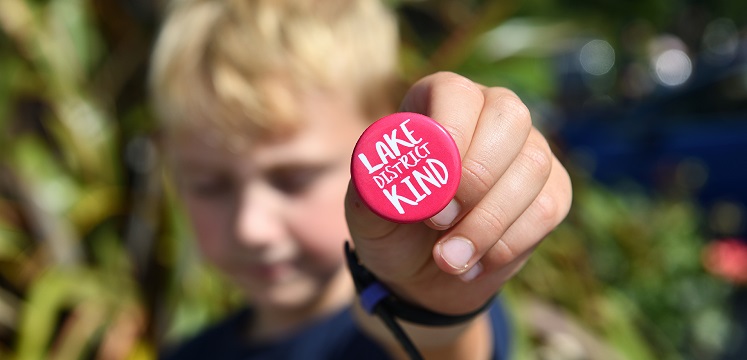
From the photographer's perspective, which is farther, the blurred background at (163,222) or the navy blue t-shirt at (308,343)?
the blurred background at (163,222)

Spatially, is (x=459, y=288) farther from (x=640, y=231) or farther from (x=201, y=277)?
(x=640, y=231)

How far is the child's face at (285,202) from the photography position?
3.68ft

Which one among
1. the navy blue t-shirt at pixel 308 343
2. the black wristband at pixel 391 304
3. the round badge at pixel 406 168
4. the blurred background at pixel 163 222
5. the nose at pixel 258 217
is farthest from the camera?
the blurred background at pixel 163 222

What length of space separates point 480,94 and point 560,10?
1805 millimetres

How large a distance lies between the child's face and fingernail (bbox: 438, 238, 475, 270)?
1.84ft

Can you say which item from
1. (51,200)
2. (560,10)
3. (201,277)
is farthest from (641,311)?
(51,200)

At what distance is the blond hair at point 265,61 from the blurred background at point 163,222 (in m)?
0.71

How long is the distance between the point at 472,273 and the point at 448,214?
7 cm

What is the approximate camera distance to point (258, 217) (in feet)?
3.62

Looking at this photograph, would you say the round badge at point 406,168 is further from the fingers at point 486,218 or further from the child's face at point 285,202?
the child's face at point 285,202

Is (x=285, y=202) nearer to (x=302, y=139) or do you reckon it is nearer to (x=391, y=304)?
(x=302, y=139)

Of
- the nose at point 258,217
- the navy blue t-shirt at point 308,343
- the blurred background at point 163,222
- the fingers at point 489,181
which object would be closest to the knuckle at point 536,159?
the fingers at point 489,181

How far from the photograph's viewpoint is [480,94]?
0.62 meters

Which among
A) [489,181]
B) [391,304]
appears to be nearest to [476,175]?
[489,181]
